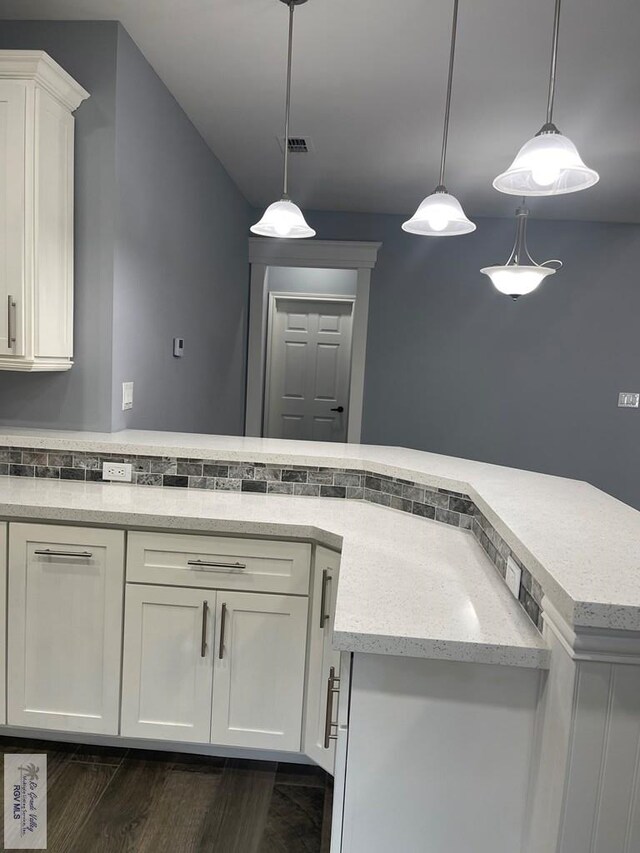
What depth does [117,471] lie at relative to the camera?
2338mm

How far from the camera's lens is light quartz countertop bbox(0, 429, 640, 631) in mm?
1067

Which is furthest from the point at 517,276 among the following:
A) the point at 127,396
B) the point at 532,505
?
the point at 127,396

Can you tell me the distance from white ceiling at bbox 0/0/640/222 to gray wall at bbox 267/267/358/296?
1.92 metres

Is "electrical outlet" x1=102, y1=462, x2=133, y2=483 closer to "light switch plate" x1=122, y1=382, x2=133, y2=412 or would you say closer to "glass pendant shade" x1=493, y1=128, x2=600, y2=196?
"light switch plate" x1=122, y1=382, x2=133, y2=412

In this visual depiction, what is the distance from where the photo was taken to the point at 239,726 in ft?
6.51

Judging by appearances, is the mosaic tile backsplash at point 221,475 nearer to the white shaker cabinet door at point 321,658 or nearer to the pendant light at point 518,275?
the white shaker cabinet door at point 321,658

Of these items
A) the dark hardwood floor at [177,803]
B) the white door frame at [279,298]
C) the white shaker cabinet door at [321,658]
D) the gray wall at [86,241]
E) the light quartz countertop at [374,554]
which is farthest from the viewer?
the white door frame at [279,298]

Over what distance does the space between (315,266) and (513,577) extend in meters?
4.14

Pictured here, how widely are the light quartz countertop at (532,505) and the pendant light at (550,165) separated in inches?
35.7

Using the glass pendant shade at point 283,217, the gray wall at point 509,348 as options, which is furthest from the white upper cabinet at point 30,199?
the gray wall at point 509,348

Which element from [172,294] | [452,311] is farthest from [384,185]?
[172,294]

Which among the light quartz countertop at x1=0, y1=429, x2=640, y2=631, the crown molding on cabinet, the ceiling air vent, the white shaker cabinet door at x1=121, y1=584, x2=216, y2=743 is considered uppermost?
the ceiling air vent

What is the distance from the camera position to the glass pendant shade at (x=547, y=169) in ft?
5.23

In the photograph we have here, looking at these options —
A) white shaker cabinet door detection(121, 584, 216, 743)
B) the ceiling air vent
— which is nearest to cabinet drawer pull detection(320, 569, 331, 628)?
white shaker cabinet door detection(121, 584, 216, 743)
